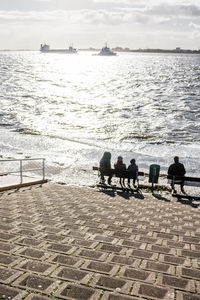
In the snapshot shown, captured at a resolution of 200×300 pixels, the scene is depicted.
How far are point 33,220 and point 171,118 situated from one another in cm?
3696

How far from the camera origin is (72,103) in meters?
55.1

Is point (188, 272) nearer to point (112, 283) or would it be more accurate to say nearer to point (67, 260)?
point (112, 283)

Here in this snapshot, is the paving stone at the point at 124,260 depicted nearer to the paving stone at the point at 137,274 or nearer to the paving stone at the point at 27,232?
the paving stone at the point at 137,274

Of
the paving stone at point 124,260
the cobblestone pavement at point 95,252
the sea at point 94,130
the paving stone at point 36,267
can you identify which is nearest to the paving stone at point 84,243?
the cobblestone pavement at point 95,252

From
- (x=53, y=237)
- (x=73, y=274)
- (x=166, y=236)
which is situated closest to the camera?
(x=73, y=274)

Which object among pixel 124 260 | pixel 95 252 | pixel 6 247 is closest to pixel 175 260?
pixel 124 260

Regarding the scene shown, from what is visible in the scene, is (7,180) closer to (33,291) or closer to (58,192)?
(58,192)

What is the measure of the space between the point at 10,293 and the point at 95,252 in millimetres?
1521

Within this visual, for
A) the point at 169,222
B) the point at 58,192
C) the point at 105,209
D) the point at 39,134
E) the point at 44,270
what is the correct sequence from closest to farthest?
the point at 44,270 → the point at 169,222 → the point at 105,209 → the point at 58,192 → the point at 39,134

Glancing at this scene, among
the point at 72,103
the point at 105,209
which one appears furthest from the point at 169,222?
the point at 72,103

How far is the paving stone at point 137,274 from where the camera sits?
3731mm

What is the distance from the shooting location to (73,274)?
372 centimetres

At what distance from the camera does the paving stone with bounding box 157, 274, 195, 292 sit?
141 inches

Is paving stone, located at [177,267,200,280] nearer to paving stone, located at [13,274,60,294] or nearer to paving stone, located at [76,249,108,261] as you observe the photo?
paving stone, located at [76,249,108,261]
